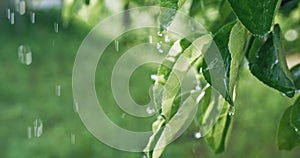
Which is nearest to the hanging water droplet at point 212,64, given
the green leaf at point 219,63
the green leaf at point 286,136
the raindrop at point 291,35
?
the green leaf at point 219,63

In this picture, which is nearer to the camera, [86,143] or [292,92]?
[292,92]

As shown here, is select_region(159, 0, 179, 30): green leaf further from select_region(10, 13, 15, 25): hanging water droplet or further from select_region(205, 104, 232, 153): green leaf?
select_region(10, 13, 15, 25): hanging water droplet

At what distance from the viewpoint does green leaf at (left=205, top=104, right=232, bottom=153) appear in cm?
72

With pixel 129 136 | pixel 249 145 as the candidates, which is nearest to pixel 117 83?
pixel 129 136

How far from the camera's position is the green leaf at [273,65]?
53cm

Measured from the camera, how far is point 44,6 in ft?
13.6

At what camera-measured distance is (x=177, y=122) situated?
24.9 inches

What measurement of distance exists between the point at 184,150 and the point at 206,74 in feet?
8.16

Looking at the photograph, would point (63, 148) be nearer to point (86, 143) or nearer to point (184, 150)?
point (86, 143)

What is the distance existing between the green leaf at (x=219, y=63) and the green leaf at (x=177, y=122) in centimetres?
10

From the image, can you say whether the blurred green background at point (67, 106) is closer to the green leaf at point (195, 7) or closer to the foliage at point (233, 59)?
the green leaf at point (195, 7)

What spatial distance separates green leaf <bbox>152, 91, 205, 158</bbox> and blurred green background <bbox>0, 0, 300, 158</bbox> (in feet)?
6.08

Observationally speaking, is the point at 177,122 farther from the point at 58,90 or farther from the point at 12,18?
the point at 12,18

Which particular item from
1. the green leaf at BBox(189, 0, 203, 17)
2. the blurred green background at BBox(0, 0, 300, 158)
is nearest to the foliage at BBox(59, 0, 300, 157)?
the green leaf at BBox(189, 0, 203, 17)
